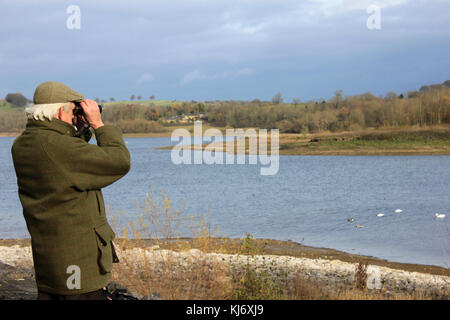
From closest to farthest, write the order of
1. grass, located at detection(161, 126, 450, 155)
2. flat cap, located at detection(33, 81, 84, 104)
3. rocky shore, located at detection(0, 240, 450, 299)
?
flat cap, located at detection(33, 81, 84, 104) < rocky shore, located at detection(0, 240, 450, 299) < grass, located at detection(161, 126, 450, 155)

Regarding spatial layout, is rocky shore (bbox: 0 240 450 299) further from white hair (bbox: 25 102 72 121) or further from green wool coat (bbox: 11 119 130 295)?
white hair (bbox: 25 102 72 121)

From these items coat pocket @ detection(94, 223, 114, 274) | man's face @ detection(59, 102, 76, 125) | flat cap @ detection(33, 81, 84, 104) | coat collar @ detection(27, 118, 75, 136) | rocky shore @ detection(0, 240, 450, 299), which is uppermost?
flat cap @ detection(33, 81, 84, 104)

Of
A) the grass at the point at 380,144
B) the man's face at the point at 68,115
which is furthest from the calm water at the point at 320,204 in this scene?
the grass at the point at 380,144

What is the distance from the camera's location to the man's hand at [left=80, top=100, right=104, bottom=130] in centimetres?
268

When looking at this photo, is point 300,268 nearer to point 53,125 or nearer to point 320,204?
point 53,125

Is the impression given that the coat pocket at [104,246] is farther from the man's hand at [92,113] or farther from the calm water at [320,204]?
the calm water at [320,204]

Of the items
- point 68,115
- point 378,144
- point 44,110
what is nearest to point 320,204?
point 68,115

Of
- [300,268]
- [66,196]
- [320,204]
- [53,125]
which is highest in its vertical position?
[53,125]

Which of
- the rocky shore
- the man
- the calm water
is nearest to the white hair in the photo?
the man

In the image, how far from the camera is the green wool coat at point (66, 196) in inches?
97.6

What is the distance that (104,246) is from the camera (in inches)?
105

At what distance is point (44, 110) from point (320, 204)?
733 inches

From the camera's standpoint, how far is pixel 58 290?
2.68 meters
